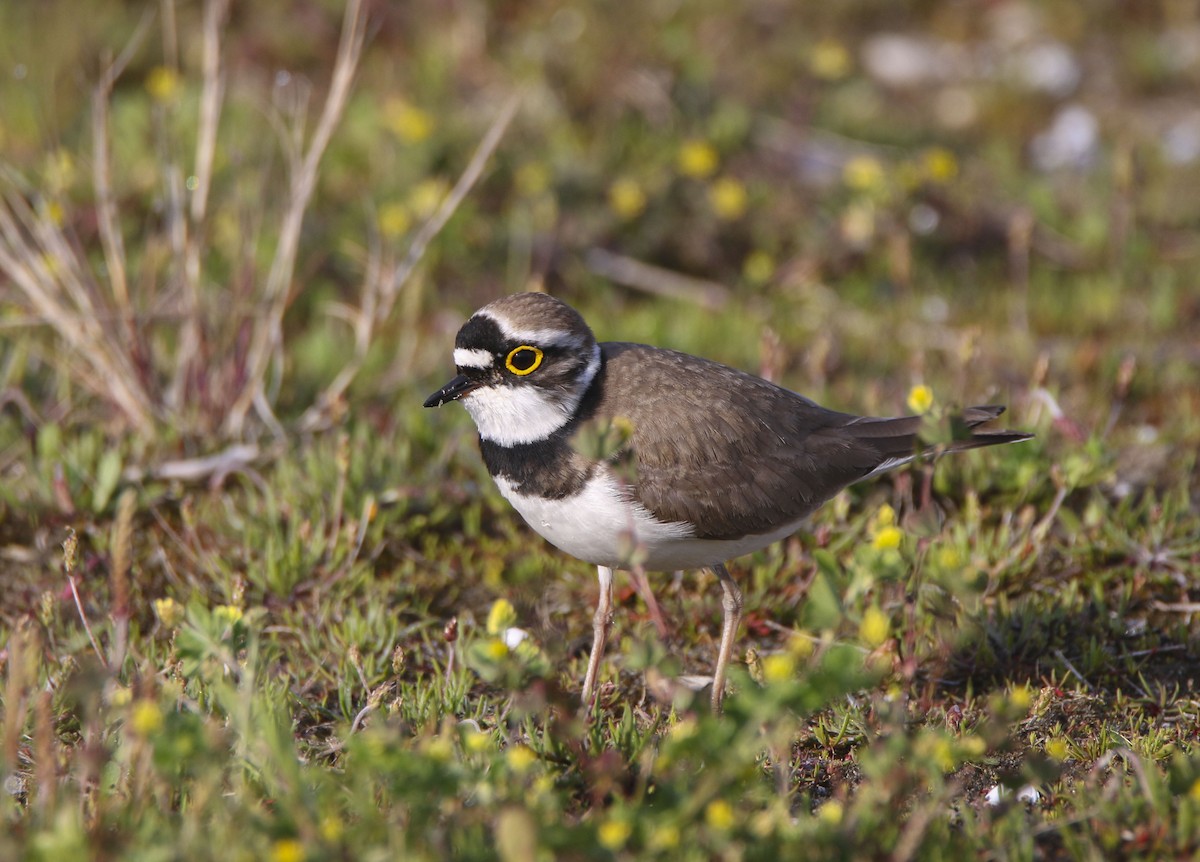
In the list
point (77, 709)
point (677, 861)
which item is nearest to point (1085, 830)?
point (677, 861)

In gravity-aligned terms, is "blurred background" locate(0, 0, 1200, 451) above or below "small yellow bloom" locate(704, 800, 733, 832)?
above

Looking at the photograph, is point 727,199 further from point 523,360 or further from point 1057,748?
point 1057,748

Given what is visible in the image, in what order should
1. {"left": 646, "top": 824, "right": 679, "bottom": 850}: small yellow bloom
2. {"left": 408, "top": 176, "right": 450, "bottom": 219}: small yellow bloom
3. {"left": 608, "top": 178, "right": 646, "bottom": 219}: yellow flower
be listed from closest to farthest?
{"left": 646, "top": 824, "right": 679, "bottom": 850}: small yellow bloom < {"left": 408, "top": 176, "right": 450, "bottom": 219}: small yellow bloom < {"left": 608, "top": 178, "right": 646, "bottom": 219}: yellow flower

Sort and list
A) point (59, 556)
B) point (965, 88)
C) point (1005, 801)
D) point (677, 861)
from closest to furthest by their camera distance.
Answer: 1. point (677, 861)
2. point (1005, 801)
3. point (59, 556)
4. point (965, 88)

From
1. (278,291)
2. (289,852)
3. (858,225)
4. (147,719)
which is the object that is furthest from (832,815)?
(858,225)

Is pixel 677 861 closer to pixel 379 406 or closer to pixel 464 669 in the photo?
pixel 464 669

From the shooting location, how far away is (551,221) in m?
7.25

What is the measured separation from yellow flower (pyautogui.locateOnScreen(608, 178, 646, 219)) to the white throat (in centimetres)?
334

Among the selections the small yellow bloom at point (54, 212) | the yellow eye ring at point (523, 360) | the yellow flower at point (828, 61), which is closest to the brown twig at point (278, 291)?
the small yellow bloom at point (54, 212)

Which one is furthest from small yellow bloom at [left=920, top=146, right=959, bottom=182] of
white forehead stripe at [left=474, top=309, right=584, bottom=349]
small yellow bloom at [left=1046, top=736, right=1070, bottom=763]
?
small yellow bloom at [left=1046, top=736, right=1070, bottom=763]

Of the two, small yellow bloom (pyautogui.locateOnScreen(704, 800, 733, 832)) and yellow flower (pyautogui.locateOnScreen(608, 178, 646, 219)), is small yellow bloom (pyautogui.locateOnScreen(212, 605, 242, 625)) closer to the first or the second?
small yellow bloom (pyautogui.locateOnScreen(704, 800, 733, 832))

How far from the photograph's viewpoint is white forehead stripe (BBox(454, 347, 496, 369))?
406cm

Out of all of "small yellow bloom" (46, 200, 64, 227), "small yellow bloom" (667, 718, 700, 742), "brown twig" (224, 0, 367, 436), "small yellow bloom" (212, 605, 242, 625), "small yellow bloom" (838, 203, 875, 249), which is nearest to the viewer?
"small yellow bloom" (667, 718, 700, 742)

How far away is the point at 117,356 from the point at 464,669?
2.38 m
